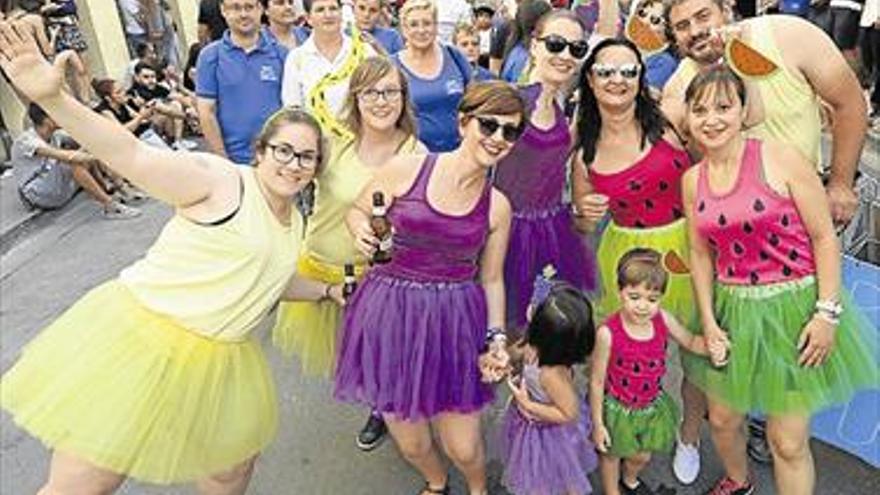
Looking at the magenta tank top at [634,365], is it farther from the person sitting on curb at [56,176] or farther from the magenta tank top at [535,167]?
the person sitting on curb at [56,176]

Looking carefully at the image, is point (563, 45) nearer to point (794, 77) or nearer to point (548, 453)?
point (794, 77)

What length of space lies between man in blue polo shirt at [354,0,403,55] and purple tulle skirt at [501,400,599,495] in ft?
9.59

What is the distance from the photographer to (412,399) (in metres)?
3.29

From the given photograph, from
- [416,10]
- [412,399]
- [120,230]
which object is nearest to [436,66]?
[416,10]

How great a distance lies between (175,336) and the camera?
113 inches

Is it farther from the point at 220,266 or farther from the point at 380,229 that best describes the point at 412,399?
the point at 220,266

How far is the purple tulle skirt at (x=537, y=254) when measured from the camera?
3850 millimetres

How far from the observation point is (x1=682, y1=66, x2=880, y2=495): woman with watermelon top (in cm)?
292

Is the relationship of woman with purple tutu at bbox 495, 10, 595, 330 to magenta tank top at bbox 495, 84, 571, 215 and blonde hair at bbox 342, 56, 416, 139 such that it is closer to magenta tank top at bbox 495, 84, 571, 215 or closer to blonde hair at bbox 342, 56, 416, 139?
magenta tank top at bbox 495, 84, 571, 215

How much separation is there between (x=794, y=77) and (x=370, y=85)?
157 cm

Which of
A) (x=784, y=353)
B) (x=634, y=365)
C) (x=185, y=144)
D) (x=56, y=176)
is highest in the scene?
(x=784, y=353)

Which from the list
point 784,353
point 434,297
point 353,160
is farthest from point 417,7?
point 784,353

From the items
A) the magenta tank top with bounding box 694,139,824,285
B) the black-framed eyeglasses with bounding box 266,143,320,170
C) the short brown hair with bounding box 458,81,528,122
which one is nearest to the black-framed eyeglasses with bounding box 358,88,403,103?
the short brown hair with bounding box 458,81,528,122

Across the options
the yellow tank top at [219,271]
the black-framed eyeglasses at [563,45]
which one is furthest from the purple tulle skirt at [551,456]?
the black-framed eyeglasses at [563,45]
